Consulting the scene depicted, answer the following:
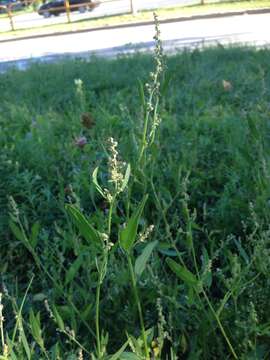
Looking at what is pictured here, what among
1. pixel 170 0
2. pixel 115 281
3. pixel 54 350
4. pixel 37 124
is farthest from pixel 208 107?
pixel 170 0

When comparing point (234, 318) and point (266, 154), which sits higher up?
point (266, 154)

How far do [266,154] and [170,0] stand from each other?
27718 mm

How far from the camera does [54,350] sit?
1.64 meters

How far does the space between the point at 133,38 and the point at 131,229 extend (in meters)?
13.2

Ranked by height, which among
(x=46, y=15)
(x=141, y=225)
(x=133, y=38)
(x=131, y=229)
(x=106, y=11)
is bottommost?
(x=46, y=15)

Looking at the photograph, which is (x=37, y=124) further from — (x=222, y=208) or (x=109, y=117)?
(x=222, y=208)

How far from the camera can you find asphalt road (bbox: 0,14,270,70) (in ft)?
37.4

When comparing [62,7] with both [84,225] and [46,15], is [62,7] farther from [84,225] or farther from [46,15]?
[84,225]

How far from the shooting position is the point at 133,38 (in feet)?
45.7

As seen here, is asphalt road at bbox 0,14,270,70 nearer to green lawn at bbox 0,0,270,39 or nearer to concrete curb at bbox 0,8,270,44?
concrete curb at bbox 0,8,270,44

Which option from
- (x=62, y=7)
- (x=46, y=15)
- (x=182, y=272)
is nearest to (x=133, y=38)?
(x=182, y=272)

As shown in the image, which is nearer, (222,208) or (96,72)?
(222,208)

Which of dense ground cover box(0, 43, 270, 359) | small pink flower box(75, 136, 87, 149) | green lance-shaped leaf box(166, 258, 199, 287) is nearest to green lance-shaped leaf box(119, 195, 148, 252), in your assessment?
dense ground cover box(0, 43, 270, 359)

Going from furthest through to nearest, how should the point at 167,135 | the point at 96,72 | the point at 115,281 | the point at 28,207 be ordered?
the point at 96,72, the point at 167,135, the point at 28,207, the point at 115,281
